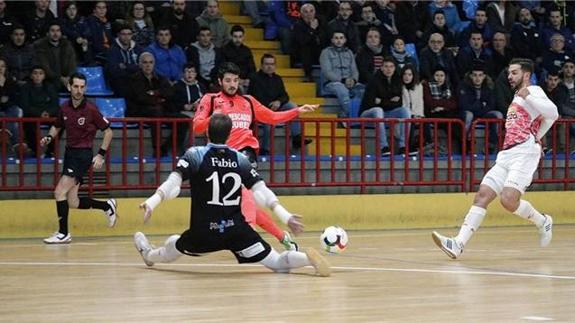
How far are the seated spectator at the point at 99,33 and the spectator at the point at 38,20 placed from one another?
803 millimetres

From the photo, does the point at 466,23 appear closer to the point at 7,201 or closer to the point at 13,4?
the point at 13,4

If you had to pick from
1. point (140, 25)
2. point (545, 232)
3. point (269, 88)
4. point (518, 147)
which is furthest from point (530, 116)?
point (140, 25)

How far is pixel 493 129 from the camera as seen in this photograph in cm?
2191

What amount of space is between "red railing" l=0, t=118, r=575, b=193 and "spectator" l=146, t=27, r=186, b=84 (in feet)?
7.80

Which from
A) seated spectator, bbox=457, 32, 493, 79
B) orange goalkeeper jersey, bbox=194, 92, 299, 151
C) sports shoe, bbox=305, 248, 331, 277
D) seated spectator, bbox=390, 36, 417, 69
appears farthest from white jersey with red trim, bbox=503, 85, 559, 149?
seated spectator, bbox=457, 32, 493, 79

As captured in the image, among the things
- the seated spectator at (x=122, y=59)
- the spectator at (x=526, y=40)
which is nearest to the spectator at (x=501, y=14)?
the spectator at (x=526, y=40)

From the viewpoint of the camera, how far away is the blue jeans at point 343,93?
23484mm

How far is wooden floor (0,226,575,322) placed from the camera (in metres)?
9.69

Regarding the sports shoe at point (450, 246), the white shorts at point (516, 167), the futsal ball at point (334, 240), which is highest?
the white shorts at point (516, 167)

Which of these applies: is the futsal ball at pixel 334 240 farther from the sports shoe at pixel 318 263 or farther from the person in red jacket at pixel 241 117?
the sports shoe at pixel 318 263

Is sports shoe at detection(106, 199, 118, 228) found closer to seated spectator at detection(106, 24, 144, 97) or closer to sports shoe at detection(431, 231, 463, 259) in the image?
seated spectator at detection(106, 24, 144, 97)

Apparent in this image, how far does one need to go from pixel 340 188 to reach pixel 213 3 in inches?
208

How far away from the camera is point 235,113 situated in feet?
48.3

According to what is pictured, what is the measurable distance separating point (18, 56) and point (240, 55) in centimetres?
400
